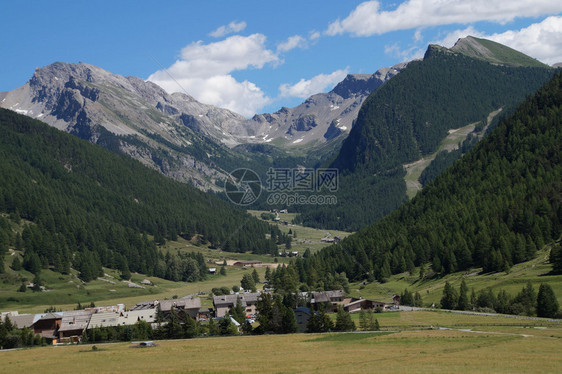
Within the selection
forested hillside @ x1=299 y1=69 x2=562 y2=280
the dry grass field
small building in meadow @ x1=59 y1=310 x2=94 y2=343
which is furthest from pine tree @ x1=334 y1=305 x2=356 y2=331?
forested hillside @ x1=299 y1=69 x2=562 y2=280

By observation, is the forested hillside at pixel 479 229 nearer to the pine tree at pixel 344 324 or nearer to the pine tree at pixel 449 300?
the pine tree at pixel 449 300

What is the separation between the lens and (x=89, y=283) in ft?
609

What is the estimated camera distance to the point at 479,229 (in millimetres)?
158125

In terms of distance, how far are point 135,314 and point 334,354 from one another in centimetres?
6268

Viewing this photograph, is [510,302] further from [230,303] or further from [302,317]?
[230,303]

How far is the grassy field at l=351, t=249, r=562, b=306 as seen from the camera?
11600 centimetres

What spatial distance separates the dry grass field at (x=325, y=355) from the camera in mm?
60188

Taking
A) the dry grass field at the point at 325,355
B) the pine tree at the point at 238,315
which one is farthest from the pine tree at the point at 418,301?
the dry grass field at the point at 325,355

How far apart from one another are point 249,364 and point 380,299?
241ft

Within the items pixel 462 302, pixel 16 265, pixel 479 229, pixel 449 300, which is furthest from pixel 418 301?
pixel 16 265

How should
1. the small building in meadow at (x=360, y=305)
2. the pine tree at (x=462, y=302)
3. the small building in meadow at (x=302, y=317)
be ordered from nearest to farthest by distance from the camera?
the small building in meadow at (x=302, y=317) < the pine tree at (x=462, y=302) < the small building in meadow at (x=360, y=305)

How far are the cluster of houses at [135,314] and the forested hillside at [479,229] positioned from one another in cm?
3044

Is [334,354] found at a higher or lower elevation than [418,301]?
lower

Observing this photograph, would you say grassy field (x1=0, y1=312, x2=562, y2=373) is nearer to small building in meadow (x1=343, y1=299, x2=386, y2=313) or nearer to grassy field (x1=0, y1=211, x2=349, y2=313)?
small building in meadow (x1=343, y1=299, x2=386, y2=313)
